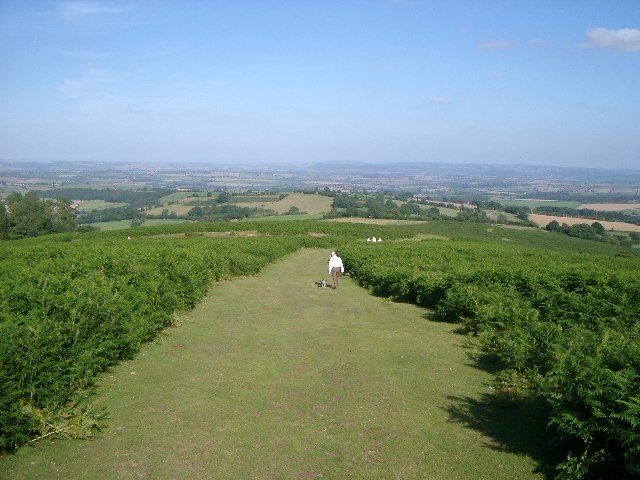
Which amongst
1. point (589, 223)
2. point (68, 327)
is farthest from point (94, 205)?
point (68, 327)

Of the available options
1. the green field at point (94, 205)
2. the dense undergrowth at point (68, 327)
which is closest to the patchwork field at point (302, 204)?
the green field at point (94, 205)

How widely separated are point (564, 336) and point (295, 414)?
5021 mm

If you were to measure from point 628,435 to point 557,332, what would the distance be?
436 centimetres

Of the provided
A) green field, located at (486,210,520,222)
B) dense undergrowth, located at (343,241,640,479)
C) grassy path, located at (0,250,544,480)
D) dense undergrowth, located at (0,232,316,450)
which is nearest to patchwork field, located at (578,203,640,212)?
green field, located at (486,210,520,222)

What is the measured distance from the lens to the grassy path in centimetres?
635

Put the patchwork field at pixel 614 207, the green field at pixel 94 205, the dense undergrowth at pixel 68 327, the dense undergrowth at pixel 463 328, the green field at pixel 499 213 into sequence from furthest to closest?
the patchwork field at pixel 614 207 < the green field at pixel 94 205 < the green field at pixel 499 213 < the dense undergrowth at pixel 68 327 < the dense undergrowth at pixel 463 328

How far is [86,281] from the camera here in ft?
34.5

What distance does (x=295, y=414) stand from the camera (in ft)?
25.8

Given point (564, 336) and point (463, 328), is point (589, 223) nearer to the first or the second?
point (463, 328)

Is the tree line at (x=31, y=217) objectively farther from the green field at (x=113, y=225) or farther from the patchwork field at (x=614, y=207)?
the patchwork field at (x=614, y=207)

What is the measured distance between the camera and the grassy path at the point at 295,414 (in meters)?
6.35

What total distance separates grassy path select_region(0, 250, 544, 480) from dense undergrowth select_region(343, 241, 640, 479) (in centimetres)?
85

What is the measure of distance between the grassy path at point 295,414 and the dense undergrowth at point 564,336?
85 cm

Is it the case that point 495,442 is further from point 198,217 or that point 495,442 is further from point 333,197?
point 333,197
